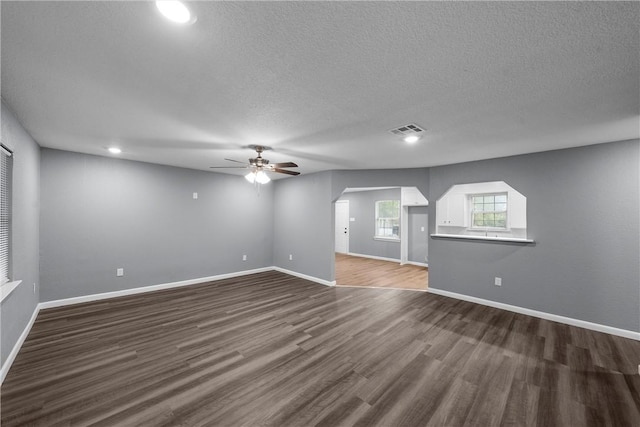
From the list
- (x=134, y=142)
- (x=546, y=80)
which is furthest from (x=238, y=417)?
(x=134, y=142)

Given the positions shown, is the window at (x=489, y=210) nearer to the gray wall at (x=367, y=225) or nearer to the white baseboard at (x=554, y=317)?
the gray wall at (x=367, y=225)

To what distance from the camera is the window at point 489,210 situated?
596cm

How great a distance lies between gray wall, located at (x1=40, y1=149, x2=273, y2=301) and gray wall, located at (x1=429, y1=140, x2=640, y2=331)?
5030 mm

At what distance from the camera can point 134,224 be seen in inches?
180

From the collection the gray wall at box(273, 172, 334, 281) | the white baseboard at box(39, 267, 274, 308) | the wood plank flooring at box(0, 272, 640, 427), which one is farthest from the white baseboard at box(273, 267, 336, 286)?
the wood plank flooring at box(0, 272, 640, 427)

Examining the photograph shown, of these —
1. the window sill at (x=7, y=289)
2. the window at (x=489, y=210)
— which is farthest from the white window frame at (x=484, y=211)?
the window sill at (x=7, y=289)

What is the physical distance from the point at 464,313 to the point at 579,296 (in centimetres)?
143

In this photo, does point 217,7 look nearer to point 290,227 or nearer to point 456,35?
point 456,35

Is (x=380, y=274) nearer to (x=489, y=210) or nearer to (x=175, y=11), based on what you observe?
(x=489, y=210)

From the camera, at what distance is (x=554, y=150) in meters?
3.57

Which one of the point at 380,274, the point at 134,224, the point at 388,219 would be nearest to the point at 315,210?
the point at 380,274

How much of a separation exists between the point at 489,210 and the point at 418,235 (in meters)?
1.99

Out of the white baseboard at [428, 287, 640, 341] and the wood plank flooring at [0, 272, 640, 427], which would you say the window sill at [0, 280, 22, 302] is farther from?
the white baseboard at [428, 287, 640, 341]

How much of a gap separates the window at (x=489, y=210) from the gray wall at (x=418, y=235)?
129 cm
